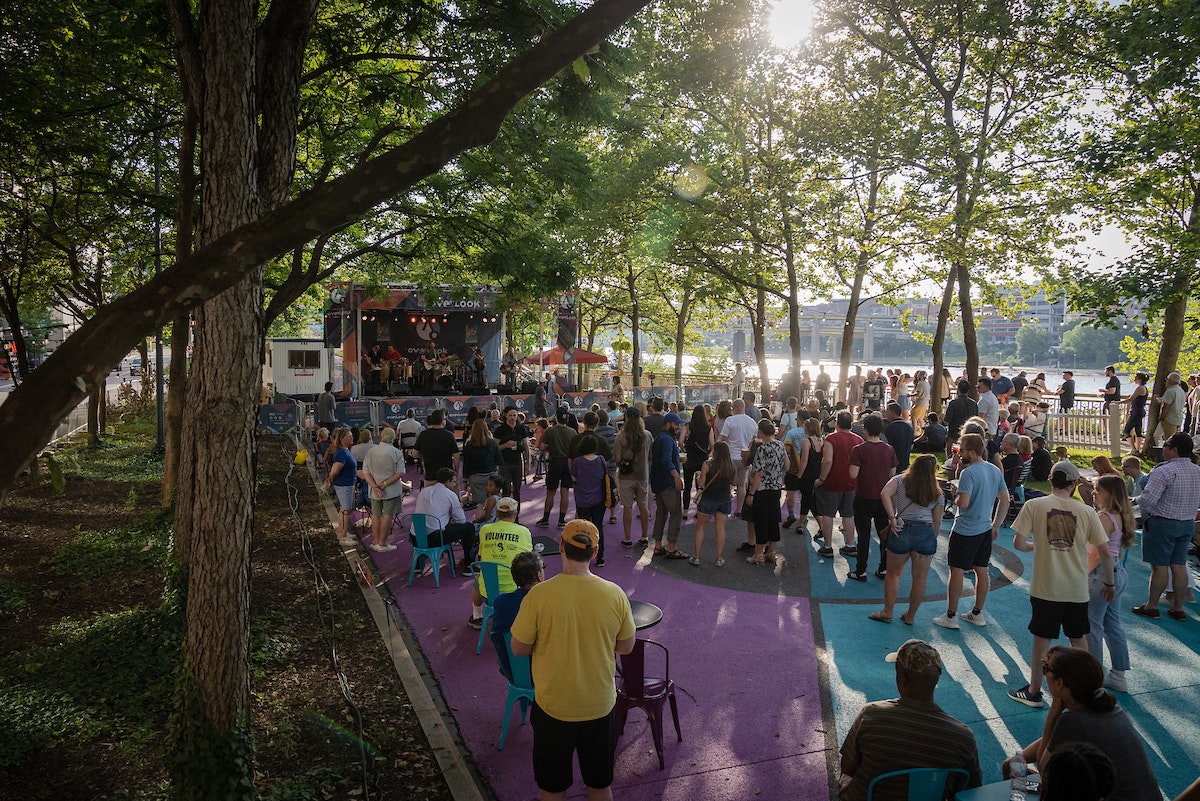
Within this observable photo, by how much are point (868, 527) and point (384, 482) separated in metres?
5.81

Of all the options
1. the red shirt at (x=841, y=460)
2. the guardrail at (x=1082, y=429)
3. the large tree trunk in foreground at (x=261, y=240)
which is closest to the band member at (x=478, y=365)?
the guardrail at (x=1082, y=429)

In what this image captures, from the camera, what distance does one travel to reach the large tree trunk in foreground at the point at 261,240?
1.98 m

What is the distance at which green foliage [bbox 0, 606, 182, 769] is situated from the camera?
4.80m

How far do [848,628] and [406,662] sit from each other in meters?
4.09

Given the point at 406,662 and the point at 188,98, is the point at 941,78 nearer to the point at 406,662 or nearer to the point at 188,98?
the point at 188,98

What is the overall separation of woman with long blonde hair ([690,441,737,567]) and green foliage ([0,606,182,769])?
5.40 metres

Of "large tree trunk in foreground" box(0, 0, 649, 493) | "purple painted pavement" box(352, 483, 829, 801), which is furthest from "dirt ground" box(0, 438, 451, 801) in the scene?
"large tree trunk in foreground" box(0, 0, 649, 493)

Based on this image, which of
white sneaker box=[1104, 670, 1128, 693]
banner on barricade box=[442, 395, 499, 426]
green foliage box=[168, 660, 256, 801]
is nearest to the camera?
green foliage box=[168, 660, 256, 801]

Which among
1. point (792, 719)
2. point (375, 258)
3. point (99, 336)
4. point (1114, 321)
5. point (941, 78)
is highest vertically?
point (941, 78)

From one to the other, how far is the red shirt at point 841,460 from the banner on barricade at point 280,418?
50.5ft

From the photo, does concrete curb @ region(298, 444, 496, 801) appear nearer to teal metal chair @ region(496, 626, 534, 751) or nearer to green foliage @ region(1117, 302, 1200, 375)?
teal metal chair @ region(496, 626, 534, 751)

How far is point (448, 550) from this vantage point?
8305 mm

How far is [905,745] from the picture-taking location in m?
3.06

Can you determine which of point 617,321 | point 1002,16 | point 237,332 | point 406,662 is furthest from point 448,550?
point 617,321
